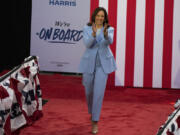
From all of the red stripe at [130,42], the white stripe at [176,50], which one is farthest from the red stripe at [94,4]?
the white stripe at [176,50]

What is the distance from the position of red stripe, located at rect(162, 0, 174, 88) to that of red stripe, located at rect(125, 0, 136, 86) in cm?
47

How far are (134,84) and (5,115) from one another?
3.16 m

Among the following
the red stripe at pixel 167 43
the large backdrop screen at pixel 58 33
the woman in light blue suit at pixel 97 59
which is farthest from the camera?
the large backdrop screen at pixel 58 33

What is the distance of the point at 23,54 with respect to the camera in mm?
8016

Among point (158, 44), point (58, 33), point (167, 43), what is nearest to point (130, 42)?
point (158, 44)

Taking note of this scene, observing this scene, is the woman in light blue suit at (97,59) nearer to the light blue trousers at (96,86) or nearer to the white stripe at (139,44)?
the light blue trousers at (96,86)

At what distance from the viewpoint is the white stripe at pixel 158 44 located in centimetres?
682

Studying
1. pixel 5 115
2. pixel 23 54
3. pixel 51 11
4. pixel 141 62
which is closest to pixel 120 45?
pixel 141 62

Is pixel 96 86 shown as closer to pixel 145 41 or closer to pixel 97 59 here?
pixel 97 59

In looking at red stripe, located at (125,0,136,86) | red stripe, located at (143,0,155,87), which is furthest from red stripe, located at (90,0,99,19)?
red stripe, located at (143,0,155,87)

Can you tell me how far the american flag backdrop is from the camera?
6.83m

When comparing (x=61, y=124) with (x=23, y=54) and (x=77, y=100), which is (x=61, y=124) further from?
(x=23, y=54)

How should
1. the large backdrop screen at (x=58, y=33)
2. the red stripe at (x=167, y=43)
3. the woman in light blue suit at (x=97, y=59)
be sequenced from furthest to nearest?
1. the large backdrop screen at (x=58, y=33)
2. the red stripe at (x=167, y=43)
3. the woman in light blue suit at (x=97, y=59)

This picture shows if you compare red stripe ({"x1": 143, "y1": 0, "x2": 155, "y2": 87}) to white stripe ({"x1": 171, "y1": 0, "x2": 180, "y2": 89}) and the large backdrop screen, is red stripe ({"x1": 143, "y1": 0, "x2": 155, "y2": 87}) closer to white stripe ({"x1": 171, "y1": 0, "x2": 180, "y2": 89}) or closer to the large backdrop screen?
white stripe ({"x1": 171, "y1": 0, "x2": 180, "y2": 89})
